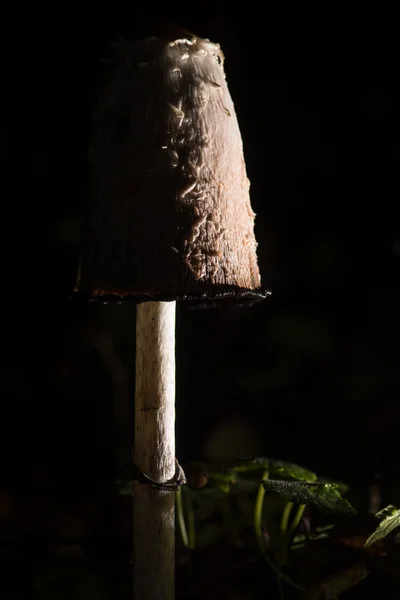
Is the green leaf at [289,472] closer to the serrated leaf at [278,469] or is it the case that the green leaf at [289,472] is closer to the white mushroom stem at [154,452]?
the serrated leaf at [278,469]

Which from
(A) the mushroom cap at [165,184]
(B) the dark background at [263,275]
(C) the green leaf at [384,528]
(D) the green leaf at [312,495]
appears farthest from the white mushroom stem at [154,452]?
(B) the dark background at [263,275]

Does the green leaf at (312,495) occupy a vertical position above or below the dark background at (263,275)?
below

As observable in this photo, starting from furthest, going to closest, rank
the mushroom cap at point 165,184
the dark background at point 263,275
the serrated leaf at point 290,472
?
the dark background at point 263,275 < the serrated leaf at point 290,472 < the mushroom cap at point 165,184

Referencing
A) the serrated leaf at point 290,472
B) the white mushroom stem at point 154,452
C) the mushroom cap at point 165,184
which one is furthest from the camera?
the serrated leaf at point 290,472

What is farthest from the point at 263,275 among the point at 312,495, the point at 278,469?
the point at 312,495

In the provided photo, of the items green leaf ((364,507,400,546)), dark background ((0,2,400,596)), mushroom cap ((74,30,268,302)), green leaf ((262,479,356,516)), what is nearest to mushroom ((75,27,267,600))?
mushroom cap ((74,30,268,302))

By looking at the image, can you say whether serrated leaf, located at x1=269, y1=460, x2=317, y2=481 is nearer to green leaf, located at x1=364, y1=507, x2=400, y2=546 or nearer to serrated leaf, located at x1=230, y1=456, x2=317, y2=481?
serrated leaf, located at x1=230, y1=456, x2=317, y2=481

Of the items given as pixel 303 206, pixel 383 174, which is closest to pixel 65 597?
pixel 303 206
